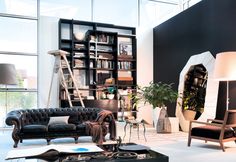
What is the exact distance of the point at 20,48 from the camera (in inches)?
311

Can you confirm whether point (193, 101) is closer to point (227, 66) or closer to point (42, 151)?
point (227, 66)

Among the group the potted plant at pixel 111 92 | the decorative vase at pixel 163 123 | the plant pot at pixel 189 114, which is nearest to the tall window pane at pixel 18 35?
the potted plant at pixel 111 92

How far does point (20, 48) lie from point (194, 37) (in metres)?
5.24

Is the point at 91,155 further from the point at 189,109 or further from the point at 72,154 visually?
the point at 189,109

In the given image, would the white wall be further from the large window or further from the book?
the book

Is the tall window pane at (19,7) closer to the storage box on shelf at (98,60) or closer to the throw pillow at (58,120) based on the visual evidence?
the storage box on shelf at (98,60)

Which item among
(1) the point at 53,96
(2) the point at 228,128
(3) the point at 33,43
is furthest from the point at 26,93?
(2) the point at 228,128

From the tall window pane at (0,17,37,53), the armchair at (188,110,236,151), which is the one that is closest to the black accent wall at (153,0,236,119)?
the armchair at (188,110,236,151)

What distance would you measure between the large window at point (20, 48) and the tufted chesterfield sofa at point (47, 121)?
2.34 metres

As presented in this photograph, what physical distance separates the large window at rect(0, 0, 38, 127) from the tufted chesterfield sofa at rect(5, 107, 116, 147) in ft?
7.67

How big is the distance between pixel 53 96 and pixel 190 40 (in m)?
4.47

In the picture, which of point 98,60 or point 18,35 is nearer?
point 18,35

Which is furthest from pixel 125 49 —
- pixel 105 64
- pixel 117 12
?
pixel 117 12

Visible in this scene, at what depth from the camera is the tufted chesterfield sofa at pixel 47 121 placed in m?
5.09
